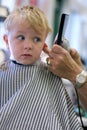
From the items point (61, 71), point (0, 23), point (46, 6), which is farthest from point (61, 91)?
point (46, 6)

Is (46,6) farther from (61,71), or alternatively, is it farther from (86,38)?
(61,71)

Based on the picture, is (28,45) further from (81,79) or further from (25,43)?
(81,79)

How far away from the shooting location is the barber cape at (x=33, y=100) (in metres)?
1.04

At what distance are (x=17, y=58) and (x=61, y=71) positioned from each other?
18 cm

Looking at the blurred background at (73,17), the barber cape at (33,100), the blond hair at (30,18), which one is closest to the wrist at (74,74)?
the barber cape at (33,100)

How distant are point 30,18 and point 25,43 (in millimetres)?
93

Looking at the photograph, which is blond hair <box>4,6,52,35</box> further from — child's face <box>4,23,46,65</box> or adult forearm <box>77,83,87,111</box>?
adult forearm <box>77,83,87,111</box>

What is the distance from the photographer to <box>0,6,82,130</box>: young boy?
1047 millimetres

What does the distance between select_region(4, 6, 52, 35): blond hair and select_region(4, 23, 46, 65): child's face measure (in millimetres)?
18

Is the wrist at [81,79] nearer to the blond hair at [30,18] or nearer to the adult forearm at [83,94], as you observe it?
the adult forearm at [83,94]

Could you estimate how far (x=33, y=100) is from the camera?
3.53ft

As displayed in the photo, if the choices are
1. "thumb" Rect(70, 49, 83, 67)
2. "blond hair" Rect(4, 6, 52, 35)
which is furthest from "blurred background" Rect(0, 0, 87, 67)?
"blond hair" Rect(4, 6, 52, 35)

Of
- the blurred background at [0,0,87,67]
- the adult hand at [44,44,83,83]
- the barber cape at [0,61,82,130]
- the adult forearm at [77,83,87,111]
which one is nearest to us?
the barber cape at [0,61,82,130]

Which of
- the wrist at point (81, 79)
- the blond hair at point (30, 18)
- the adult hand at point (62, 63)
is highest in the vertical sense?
the blond hair at point (30, 18)
